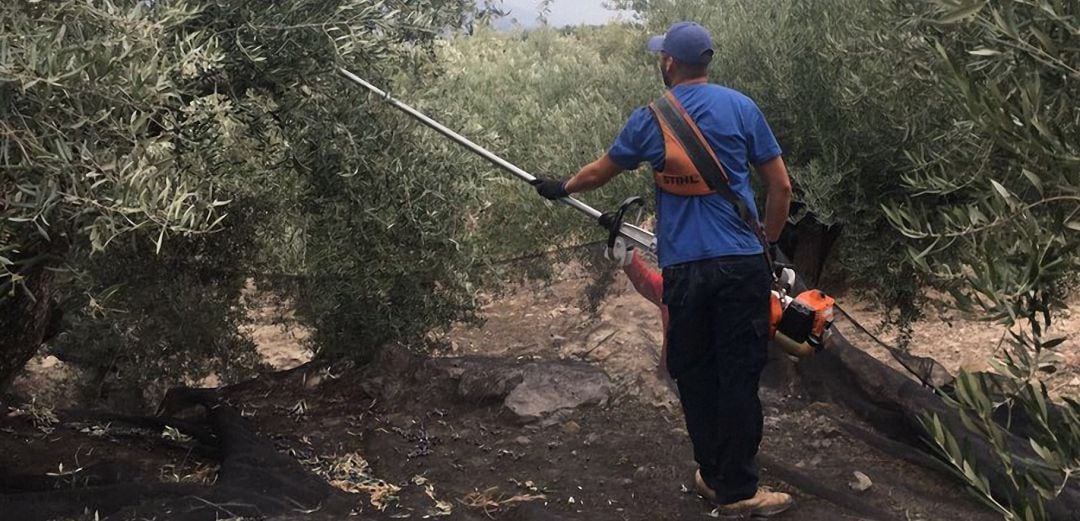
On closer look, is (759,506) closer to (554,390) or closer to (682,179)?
(682,179)

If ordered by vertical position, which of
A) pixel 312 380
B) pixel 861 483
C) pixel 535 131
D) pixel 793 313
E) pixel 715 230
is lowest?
pixel 312 380

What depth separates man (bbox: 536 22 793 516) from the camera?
191 inches

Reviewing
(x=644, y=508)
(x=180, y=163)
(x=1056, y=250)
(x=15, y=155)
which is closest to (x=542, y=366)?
(x=644, y=508)

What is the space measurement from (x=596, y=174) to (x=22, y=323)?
3145 millimetres

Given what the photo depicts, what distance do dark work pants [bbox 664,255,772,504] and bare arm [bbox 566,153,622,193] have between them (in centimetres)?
56

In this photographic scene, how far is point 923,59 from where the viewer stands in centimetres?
581

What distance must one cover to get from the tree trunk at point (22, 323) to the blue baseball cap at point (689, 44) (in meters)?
3.29

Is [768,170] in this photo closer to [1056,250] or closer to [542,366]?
[1056,250]

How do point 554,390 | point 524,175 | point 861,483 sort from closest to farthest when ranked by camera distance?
1. point 524,175
2. point 861,483
3. point 554,390

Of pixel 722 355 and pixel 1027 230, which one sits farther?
pixel 722 355

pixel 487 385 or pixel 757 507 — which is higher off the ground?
pixel 757 507

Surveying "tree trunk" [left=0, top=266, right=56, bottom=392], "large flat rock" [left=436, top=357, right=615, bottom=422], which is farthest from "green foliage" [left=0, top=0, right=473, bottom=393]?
"large flat rock" [left=436, top=357, right=615, bottom=422]

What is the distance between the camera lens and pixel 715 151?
4863 millimetres

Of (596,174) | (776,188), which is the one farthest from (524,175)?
Answer: (776,188)
